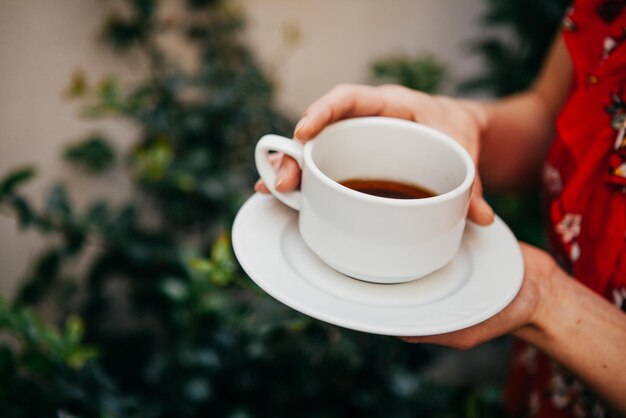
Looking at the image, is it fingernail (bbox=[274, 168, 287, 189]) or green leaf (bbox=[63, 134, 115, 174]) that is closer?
fingernail (bbox=[274, 168, 287, 189])

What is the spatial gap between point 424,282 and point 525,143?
51cm

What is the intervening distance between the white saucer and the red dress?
0.15 meters

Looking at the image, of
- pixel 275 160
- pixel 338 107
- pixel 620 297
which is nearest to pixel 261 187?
pixel 275 160

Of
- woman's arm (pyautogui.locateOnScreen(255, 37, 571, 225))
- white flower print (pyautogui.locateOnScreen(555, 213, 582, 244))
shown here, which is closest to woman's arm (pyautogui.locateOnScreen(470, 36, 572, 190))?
woman's arm (pyautogui.locateOnScreen(255, 37, 571, 225))

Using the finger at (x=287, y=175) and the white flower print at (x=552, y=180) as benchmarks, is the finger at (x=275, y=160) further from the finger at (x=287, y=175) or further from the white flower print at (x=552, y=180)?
the white flower print at (x=552, y=180)

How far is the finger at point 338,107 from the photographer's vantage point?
0.62 meters

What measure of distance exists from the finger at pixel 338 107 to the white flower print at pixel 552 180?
34cm

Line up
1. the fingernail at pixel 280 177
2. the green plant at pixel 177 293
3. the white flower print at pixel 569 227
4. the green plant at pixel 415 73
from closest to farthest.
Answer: the fingernail at pixel 280 177, the white flower print at pixel 569 227, the green plant at pixel 177 293, the green plant at pixel 415 73

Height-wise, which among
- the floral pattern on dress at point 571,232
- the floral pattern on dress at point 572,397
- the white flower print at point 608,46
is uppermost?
the white flower print at point 608,46

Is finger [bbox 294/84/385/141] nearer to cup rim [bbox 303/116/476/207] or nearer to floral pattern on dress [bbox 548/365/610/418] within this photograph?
cup rim [bbox 303/116/476/207]

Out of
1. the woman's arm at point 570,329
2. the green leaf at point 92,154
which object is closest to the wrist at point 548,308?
the woman's arm at point 570,329

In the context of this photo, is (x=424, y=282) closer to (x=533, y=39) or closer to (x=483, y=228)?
(x=483, y=228)

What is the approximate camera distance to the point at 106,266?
4.35 feet

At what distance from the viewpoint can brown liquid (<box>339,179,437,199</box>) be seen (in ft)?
2.31
